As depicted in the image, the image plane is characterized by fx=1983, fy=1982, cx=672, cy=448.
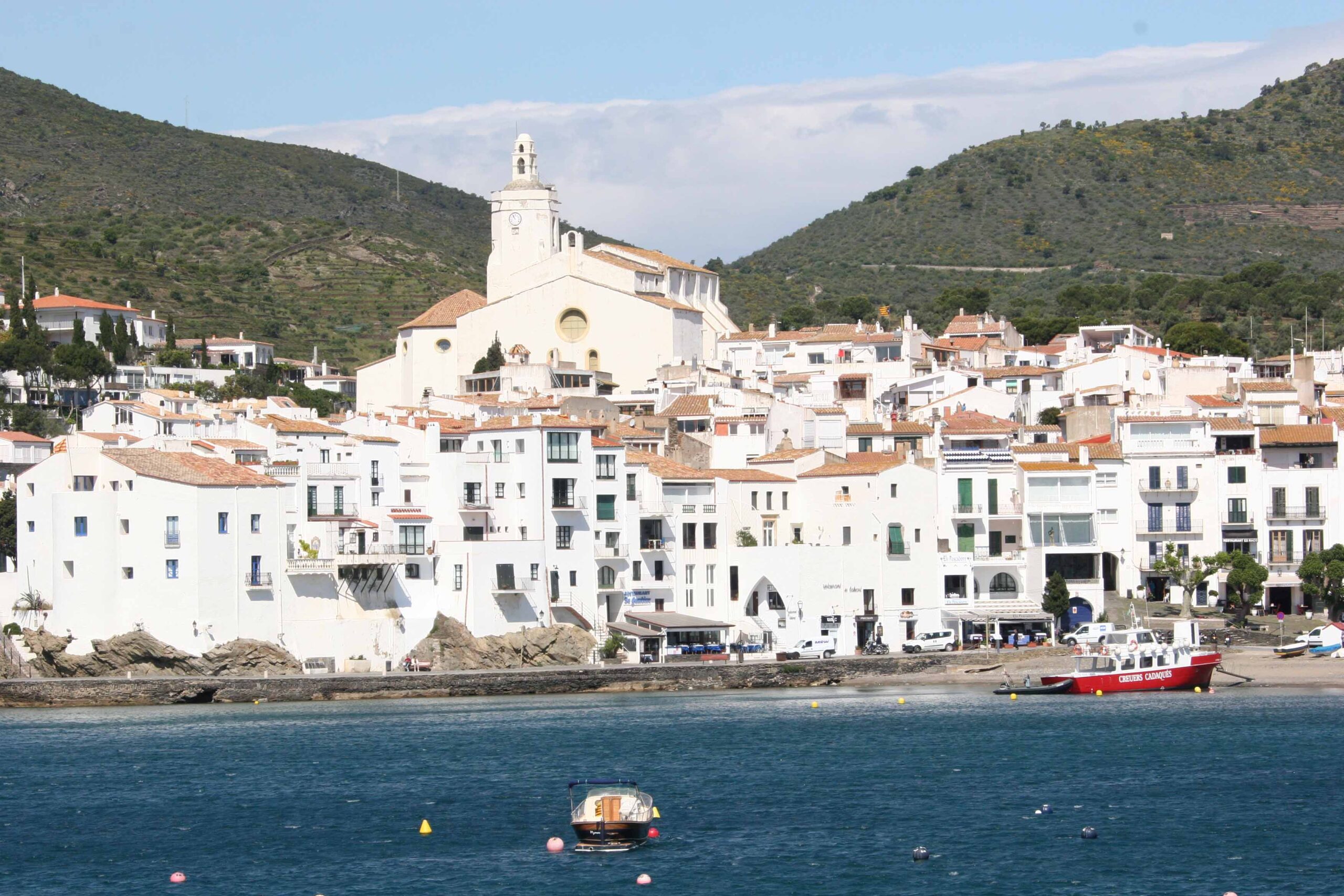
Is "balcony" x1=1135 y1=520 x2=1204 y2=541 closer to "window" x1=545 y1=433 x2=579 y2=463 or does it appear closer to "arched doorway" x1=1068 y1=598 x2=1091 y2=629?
"arched doorway" x1=1068 y1=598 x2=1091 y2=629

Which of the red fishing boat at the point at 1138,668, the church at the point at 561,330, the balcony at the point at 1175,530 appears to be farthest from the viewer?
the church at the point at 561,330

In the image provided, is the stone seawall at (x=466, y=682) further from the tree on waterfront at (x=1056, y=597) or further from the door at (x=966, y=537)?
the door at (x=966, y=537)

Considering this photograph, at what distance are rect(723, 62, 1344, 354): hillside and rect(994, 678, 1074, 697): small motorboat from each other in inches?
2973

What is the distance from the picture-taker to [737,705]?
6109 centimetres

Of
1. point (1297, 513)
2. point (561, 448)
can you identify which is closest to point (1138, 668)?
point (1297, 513)

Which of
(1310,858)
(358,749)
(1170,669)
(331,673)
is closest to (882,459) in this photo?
(1170,669)

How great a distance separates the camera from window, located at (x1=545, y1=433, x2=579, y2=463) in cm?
6844

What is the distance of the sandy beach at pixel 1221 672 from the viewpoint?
62594mm

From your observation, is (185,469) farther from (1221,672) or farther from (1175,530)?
(1175,530)

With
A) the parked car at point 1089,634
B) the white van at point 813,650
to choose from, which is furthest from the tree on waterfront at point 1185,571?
the white van at point 813,650

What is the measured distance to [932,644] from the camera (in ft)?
225

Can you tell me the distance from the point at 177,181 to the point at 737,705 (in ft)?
441

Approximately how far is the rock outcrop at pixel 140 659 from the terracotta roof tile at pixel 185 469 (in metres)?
4.95

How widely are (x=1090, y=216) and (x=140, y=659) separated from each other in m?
123
